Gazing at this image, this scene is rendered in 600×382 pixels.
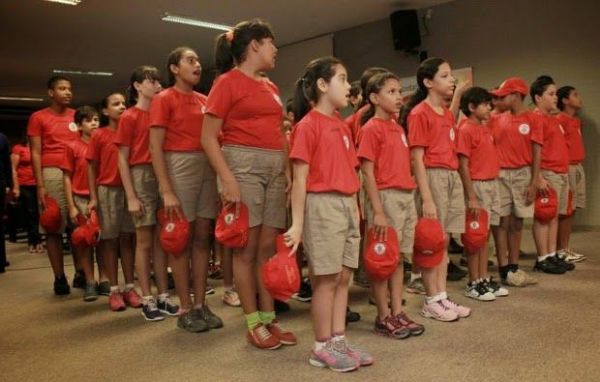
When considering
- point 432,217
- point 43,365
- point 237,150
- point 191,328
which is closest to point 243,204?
point 237,150

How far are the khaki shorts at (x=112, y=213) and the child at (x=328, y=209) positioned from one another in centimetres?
170

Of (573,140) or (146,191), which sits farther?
(573,140)

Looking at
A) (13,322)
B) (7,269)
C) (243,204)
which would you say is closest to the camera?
(243,204)

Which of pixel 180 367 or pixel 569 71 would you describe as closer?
pixel 180 367

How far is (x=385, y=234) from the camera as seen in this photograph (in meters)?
2.27

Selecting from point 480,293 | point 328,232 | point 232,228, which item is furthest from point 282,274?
point 480,293

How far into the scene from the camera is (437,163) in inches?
105

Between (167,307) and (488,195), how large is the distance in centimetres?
208

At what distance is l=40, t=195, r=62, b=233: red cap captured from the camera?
359cm

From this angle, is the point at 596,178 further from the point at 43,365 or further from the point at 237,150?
the point at 43,365

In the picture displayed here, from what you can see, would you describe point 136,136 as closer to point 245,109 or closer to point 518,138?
point 245,109

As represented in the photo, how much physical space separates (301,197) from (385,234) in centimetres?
49

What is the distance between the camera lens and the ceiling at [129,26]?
21.9 feet

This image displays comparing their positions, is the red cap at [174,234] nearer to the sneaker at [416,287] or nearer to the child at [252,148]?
the child at [252,148]
